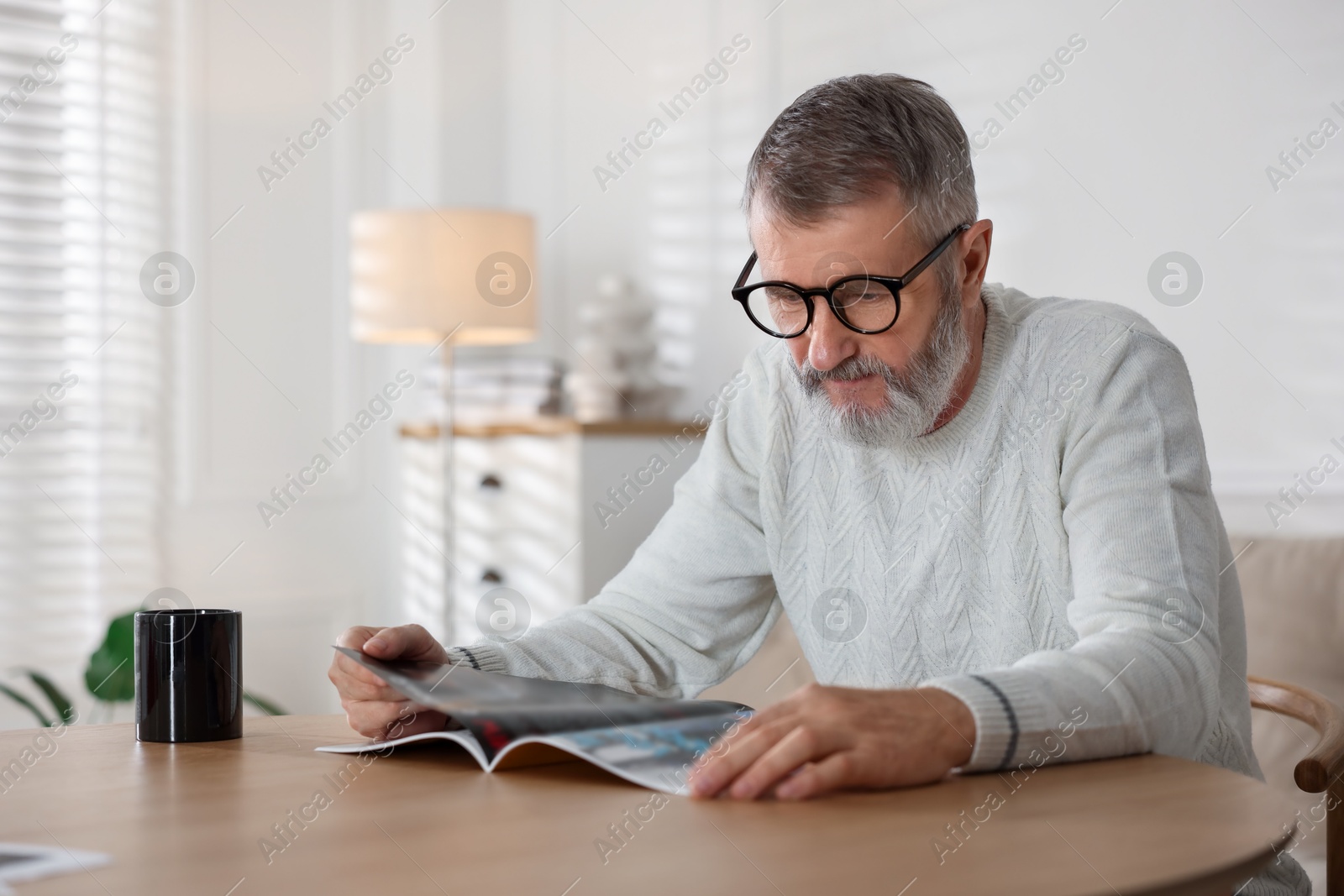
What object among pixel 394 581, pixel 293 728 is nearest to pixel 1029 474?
pixel 293 728

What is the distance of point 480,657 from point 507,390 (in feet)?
7.58

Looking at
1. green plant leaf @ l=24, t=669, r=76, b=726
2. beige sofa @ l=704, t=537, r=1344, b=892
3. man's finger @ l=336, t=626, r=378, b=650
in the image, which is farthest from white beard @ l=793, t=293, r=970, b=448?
green plant leaf @ l=24, t=669, r=76, b=726

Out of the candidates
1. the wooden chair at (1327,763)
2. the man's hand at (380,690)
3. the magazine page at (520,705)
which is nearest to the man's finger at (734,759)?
the magazine page at (520,705)

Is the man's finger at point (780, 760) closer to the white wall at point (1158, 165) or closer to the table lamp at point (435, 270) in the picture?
the white wall at point (1158, 165)

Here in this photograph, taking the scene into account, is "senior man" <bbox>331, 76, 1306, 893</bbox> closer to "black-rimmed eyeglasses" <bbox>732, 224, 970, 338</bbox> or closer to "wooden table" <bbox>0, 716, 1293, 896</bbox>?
"black-rimmed eyeglasses" <bbox>732, 224, 970, 338</bbox>

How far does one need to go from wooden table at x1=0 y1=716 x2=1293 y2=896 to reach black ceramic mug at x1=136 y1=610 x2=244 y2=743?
4.7 inches

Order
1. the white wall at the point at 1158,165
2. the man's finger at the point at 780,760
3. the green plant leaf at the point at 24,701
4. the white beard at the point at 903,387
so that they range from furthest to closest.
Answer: the green plant leaf at the point at 24,701 → the white wall at the point at 1158,165 → the white beard at the point at 903,387 → the man's finger at the point at 780,760

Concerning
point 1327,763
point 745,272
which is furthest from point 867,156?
point 1327,763

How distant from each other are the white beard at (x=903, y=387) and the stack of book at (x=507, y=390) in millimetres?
2144

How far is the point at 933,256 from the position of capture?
50.6 inches

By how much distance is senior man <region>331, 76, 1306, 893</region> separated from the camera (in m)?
1.08

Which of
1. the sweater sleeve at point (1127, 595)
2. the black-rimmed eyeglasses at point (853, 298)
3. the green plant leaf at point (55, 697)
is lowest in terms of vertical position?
the green plant leaf at point (55, 697)

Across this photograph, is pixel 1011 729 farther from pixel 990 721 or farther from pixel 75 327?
pixel 75 327

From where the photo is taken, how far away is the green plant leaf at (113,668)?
9.80ft
